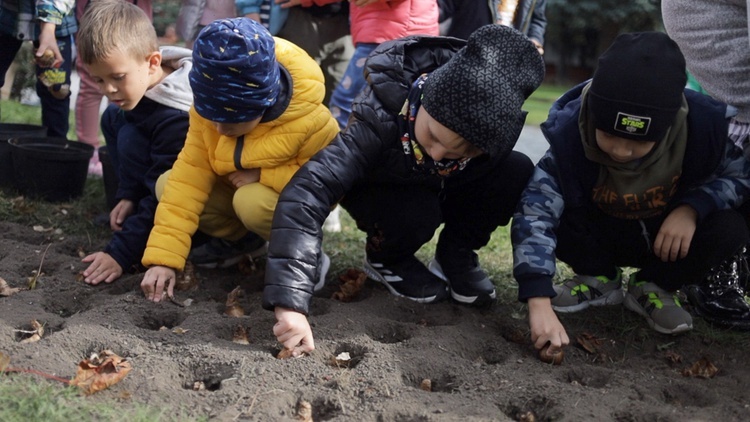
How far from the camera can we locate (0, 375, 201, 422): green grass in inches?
84.7

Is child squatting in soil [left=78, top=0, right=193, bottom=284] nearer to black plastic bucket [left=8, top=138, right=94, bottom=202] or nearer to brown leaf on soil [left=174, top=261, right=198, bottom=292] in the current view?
brown leaf on soil [left=174, top=261, right=198, bottom=292]

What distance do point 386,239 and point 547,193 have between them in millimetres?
668

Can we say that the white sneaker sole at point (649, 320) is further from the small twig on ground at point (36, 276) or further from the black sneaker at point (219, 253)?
the small twig on ground at point (36, 276)

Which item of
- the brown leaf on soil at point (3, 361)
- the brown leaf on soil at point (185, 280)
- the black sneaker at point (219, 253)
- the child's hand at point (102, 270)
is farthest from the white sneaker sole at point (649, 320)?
the brown leaf on soil at point (3, 361)

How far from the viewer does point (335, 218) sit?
14.8 ft

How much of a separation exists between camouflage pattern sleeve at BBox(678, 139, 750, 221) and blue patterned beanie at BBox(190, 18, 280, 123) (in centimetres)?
157

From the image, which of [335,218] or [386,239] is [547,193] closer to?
[386,239]

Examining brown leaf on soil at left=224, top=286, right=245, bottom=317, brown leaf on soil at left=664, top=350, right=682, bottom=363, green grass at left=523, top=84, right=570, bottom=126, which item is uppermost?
brown leaf on soil at left=664, top=350, right=682, bottom=363

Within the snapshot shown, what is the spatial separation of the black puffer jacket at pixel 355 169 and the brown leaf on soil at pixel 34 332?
2.46ft

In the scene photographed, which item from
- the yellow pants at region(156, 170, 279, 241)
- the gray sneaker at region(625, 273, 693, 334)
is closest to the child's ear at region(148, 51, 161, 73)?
the yellow pants at region(156, 170, 279, 241)

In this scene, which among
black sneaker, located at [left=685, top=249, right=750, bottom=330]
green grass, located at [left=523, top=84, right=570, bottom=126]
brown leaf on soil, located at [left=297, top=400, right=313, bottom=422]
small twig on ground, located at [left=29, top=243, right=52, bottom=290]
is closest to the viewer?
brown leaf on soil, located at [left=297, top=400, right=313, bottom=422]

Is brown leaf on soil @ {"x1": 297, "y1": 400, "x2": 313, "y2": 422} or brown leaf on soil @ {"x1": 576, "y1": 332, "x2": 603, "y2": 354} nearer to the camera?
brown leaf on soil @ {"x1": 297, "y1": 400, "x2": 313, "y2": 422}

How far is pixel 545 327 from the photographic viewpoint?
2.82 m

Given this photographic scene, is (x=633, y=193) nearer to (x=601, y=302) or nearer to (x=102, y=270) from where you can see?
(x=601, y=302)
